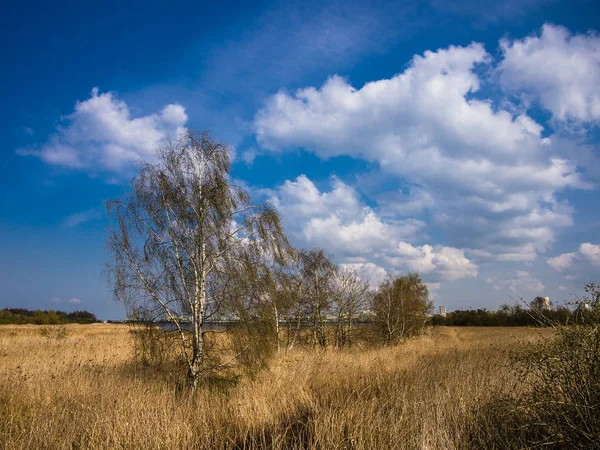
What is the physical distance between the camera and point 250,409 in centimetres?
787

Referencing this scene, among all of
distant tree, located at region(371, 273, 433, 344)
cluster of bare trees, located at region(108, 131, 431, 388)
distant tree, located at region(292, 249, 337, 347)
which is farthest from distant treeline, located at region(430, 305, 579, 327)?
cluster of bare trees, located at region(108, 131, 431, 388)

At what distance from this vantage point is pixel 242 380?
11.2 meters

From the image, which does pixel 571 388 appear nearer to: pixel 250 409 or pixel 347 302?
pixel 250 409

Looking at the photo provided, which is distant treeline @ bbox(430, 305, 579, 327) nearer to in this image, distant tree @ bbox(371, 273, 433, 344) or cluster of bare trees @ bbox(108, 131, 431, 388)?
distant tree @ bbox(371, 273, 433, 344)

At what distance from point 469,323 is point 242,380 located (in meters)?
68.3

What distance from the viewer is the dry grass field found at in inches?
237

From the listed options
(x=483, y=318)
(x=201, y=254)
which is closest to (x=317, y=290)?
(x=201, y=254)

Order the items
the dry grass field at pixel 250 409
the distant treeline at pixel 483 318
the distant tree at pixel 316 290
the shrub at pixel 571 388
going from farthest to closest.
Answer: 1. the distant treeline at pixel 483 318
2. the distant tree at pixel 316 290
3. the dry grass field at pixel 250 409
4. the shrub at pixel 571 388

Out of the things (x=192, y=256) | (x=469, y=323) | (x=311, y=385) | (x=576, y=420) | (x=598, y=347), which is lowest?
(x=469, y=323)

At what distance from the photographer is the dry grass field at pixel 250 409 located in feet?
19.7

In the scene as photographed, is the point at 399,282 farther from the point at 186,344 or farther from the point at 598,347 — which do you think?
the point at 598,347

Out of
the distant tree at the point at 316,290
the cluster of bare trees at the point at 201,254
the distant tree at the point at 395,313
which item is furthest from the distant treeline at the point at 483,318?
the cluster of bare trees at the point at 201,254

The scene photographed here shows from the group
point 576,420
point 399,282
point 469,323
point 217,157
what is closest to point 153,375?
point 217,157

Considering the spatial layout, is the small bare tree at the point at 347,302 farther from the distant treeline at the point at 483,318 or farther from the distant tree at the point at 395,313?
the distant treeline at the point at 483,318
